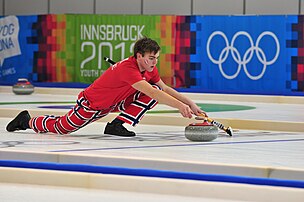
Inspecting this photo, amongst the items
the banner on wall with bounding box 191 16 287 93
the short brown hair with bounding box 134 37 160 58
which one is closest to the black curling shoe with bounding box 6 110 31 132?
the short brown hair with bounding box 134 37 160 58

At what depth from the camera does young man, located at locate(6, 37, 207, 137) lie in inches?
208

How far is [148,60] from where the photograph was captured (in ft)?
17.4

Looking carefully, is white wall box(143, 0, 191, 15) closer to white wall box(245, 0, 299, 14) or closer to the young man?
white wall box(245, 0, 299, 14)

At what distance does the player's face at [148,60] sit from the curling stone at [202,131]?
1.60ft

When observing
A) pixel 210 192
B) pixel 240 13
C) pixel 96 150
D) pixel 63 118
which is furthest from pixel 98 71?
pixel 210 192

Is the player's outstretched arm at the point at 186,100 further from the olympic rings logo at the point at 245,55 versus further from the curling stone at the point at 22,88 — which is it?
the olympic rings logo at the point at 245,55

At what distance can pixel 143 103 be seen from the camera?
220 inches

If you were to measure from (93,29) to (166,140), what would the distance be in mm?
6431

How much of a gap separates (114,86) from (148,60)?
338mm

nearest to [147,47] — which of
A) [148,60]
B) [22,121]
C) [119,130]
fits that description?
[148,60]

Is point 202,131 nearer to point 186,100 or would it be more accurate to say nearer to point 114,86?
point 186,100

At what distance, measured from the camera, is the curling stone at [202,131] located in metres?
5.46

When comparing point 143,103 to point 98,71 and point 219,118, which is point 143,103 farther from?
point 98,71

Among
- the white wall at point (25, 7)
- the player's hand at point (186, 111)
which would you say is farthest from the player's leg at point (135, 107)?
the white wall at point (25, 7)
